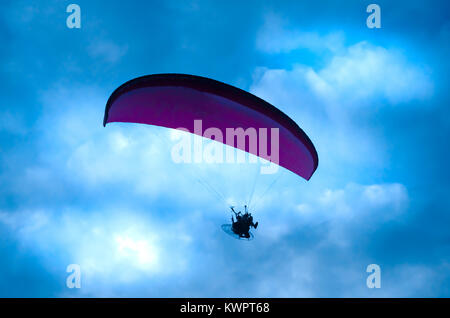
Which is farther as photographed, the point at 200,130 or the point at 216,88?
the point at 200,130

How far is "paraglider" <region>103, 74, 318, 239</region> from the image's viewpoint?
12383 millimetres

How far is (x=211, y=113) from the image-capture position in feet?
42.9

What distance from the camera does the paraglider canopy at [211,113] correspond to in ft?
40.6

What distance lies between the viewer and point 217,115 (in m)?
13.1

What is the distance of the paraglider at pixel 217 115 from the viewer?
12383 millimetres

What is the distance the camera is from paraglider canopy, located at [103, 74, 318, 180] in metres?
12.4

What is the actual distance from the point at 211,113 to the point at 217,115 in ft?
0.79
